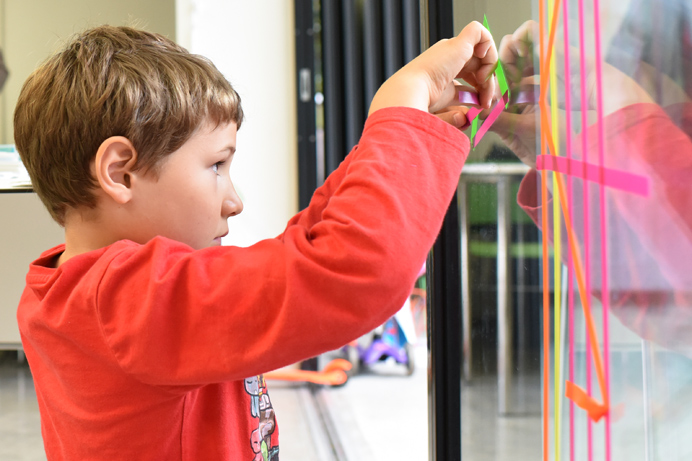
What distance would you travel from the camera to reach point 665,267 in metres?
0.27

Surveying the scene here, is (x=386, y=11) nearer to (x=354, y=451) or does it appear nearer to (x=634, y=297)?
(x=354, y=451)

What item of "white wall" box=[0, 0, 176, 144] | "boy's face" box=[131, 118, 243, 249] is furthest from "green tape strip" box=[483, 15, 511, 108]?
"white wall" box=[0, 0, 176, 144]

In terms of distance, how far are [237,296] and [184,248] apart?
0.25ft

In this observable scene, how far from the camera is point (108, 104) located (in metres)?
0.52

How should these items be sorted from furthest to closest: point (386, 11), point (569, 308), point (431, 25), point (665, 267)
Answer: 1. point (386, 11)
2. point (431, 25)
3. point (569, 308)
4. point (665, 267)

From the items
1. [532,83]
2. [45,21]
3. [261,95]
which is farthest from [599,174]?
[261,95]

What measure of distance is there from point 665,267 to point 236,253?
0.86ft

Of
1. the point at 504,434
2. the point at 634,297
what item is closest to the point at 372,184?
the point at 634,297

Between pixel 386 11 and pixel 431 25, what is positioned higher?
pixel 386 11

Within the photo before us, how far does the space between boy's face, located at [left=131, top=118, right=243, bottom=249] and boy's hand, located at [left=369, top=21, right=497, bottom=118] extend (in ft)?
0.51

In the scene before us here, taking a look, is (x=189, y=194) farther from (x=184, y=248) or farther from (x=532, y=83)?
(x=532, y=83)

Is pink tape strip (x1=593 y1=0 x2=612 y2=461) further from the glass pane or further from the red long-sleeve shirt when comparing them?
the red long-sleeve shirt

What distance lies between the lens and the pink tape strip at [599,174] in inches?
11.3

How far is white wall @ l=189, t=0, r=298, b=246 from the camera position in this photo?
2434 mm
